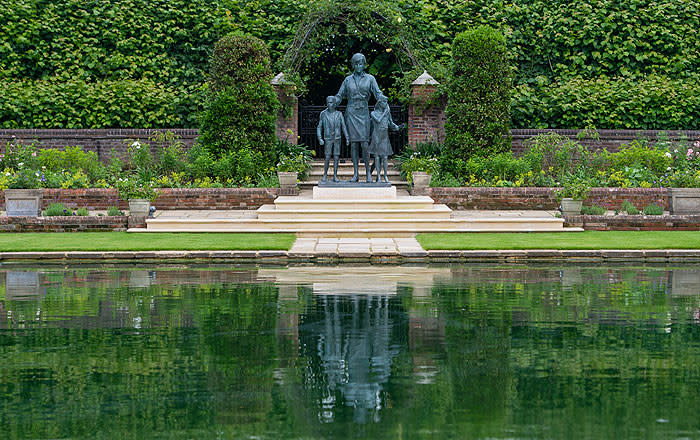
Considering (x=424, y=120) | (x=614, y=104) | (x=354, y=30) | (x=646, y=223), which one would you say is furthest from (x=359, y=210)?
(x=614, y=104)

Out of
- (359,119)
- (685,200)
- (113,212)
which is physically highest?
(359,119)

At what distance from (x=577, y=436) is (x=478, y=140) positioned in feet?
60.6

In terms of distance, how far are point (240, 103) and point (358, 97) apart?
4.24 metres

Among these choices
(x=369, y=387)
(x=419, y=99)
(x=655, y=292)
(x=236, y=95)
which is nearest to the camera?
(x=369, y=387)

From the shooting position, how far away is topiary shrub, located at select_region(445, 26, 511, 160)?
23438 mm

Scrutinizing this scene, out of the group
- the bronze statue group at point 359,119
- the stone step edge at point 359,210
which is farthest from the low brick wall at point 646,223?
the bronze statue group at point 359,119

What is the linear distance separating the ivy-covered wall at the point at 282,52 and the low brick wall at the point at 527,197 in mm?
5686

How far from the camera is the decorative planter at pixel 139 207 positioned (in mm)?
18312

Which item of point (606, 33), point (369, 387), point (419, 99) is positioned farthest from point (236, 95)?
point (369, 387)

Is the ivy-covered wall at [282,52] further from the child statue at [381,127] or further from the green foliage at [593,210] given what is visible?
the green foliage at [593,210]

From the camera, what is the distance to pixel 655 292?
35.9 feet

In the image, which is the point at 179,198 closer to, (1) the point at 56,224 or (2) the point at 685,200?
(1) the point at 56,224

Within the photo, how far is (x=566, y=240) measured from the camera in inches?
638

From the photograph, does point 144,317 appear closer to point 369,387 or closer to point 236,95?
point 369,387
